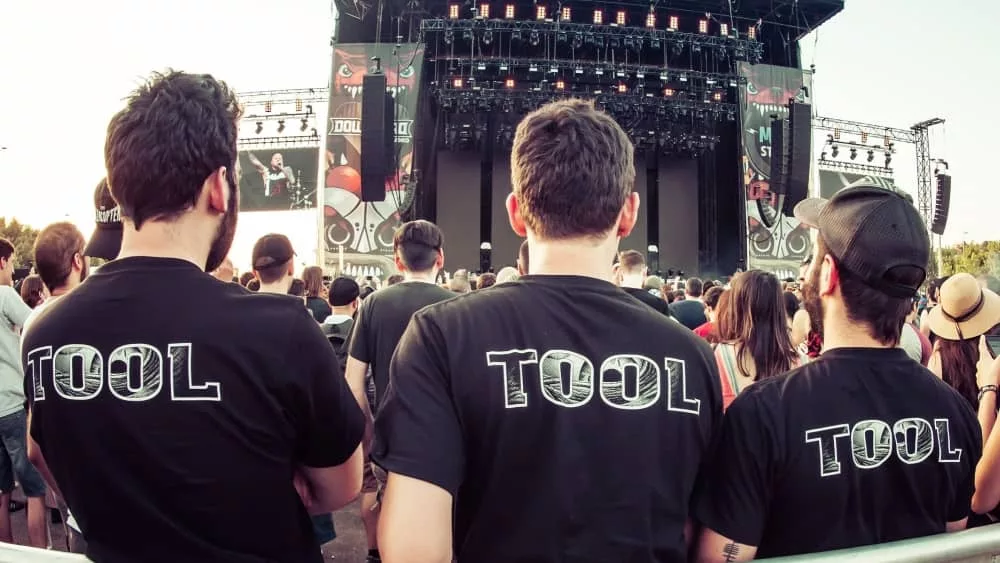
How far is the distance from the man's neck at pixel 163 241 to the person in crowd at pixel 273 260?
2.01m

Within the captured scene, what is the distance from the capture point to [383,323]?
9.80 feet

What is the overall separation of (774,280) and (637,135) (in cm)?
1530

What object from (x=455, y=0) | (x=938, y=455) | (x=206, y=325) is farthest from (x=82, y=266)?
(x=455, y=0)

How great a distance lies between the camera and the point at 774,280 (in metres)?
2.73

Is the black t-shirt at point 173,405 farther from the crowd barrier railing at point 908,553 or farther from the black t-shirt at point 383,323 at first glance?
the black t-shirt at point 383,323

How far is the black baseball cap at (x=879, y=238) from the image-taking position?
1.33 m

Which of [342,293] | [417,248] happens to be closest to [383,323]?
[417,248]

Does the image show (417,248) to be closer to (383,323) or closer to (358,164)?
(383,323)

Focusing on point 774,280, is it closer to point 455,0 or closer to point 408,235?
point 408,235

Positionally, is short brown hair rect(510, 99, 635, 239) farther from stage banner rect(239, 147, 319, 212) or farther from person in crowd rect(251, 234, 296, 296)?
stage banner rect(239, 147, 319, 212)

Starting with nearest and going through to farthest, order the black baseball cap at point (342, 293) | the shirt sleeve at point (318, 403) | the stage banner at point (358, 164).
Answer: the shirt sleeve at point (318, 403), the black baseball cap at point (342, 293), the stage banner at point (358, 164)

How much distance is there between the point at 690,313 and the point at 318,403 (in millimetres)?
4260

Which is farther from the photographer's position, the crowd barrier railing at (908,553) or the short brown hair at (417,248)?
the short brown hair at (417,248)

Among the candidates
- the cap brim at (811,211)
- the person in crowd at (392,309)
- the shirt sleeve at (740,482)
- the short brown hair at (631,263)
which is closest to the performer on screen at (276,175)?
the short brown hair at (631,263)
